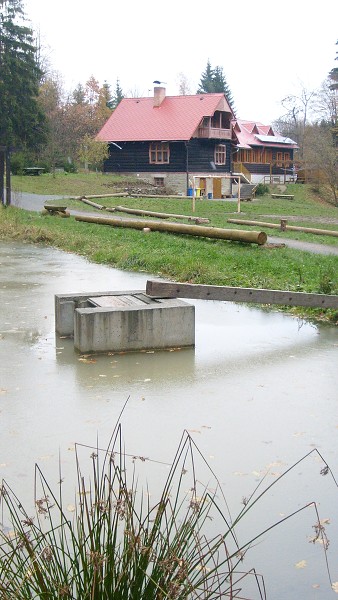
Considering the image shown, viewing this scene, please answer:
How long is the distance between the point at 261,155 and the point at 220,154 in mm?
13440

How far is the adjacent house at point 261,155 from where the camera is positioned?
67000mm

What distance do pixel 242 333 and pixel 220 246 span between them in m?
8.54

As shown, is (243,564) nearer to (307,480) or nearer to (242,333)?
(307,480)

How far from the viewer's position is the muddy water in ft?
15.0

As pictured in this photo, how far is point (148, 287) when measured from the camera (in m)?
9.01

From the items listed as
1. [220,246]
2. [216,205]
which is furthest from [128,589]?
[216,205]

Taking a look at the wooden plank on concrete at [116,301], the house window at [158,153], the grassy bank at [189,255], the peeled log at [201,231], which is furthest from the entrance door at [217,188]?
the wooden plank on concrete at [116,301]

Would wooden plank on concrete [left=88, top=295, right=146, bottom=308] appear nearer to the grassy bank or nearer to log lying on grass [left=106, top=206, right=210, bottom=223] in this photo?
the grassy bank

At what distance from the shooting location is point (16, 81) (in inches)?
1810

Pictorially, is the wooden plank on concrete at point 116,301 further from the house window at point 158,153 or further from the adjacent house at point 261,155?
the adjacent house at point 261,155

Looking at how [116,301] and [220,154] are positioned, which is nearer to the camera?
[116,301]

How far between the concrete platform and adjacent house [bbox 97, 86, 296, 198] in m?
42.9

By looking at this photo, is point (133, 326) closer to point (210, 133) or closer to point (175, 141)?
point (175, 141)

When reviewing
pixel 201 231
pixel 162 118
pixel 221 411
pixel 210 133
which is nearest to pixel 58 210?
pixel 201 231
